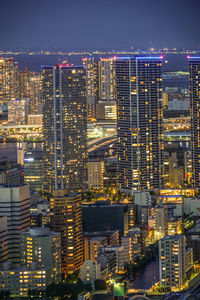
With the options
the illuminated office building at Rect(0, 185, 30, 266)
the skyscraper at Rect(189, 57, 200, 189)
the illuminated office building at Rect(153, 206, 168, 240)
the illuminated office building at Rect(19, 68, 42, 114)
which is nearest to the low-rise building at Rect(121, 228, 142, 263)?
the illuminated office building at Rect(153, 206, 168, 240)

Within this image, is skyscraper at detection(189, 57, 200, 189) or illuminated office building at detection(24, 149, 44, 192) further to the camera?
skyscraper at detection(189, 57, 200, 189)

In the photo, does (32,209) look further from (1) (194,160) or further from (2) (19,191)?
(1) (194,160)

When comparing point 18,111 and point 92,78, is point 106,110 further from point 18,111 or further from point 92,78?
point 18,111

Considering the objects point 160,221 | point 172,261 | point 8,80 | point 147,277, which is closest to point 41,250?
point 147,277

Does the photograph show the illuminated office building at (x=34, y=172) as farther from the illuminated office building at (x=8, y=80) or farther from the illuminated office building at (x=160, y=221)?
the illuminated office building at (x=8, y=80)

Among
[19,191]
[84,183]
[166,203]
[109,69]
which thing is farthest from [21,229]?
[109,69]

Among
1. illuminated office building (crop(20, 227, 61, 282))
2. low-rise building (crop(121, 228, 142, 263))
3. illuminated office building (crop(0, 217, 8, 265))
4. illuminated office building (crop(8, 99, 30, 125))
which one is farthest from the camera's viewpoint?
illuminated office building (crop(8, 99, 30, 125))

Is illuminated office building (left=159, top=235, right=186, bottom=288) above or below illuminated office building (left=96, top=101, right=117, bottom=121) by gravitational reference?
below

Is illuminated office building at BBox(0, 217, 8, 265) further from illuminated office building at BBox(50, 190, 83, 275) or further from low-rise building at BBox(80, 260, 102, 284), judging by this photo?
low-rise building at BBox(80, 260, 102, 284)
